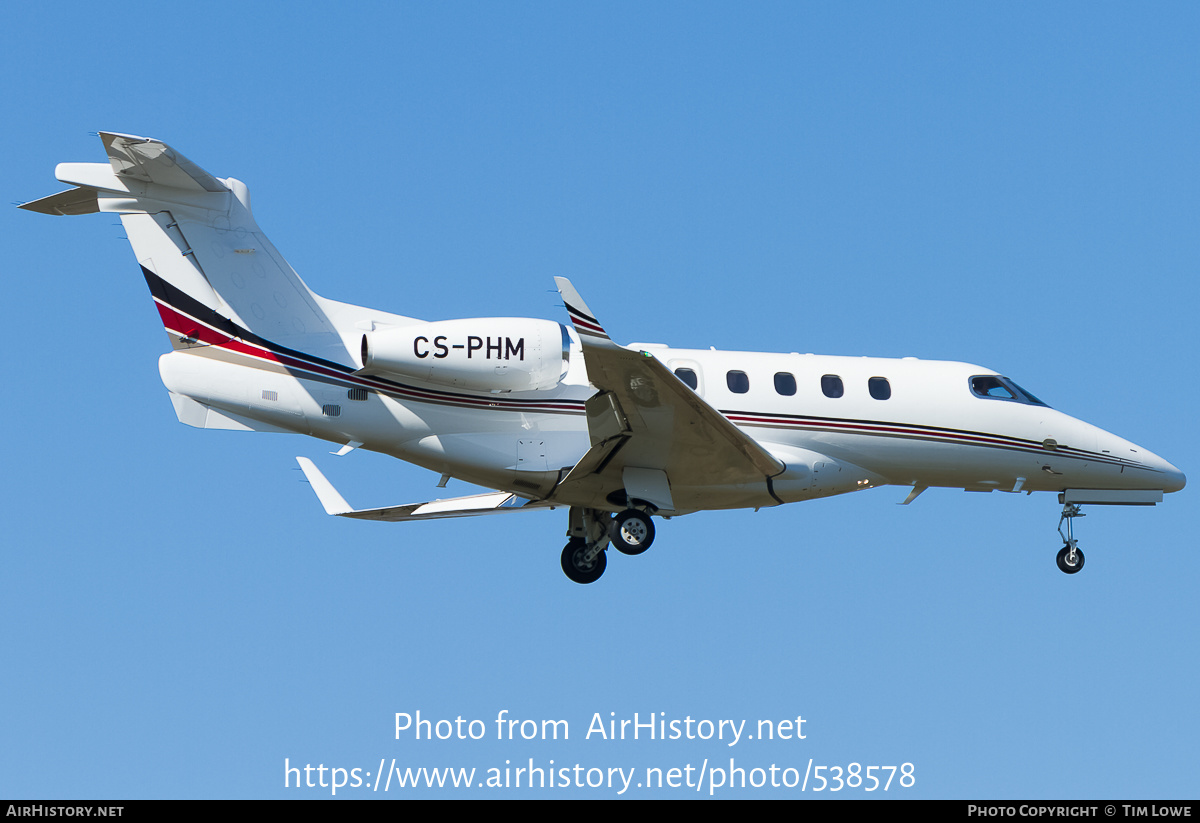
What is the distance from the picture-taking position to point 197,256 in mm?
16891

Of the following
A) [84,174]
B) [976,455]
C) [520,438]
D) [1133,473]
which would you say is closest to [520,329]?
[520,438]

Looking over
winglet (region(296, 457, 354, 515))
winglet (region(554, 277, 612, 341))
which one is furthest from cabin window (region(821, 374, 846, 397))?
winglet (region(296, 457, 354, 515))

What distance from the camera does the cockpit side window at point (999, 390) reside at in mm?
19406

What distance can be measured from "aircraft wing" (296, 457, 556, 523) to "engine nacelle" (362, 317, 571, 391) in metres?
3.48

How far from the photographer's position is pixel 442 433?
17078 mm

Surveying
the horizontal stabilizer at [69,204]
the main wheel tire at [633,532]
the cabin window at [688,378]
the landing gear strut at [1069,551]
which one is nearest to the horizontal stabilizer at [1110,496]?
the landing gear strut at [1069,551]

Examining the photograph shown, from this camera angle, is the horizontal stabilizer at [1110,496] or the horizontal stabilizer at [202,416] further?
the horizontal stabilizer at [1110,496]

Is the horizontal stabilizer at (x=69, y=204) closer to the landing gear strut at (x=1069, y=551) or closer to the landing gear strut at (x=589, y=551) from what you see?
the landing gear strut at (x=589, y=551)

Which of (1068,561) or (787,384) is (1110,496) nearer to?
(1068,561)

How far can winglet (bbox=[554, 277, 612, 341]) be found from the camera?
14.3 metres

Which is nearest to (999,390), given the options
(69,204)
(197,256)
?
(197,256)

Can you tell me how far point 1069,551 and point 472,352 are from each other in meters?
9.74

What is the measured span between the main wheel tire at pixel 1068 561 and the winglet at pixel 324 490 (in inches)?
422

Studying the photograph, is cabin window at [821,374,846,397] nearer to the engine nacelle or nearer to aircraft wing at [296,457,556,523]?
the engine nacelle
